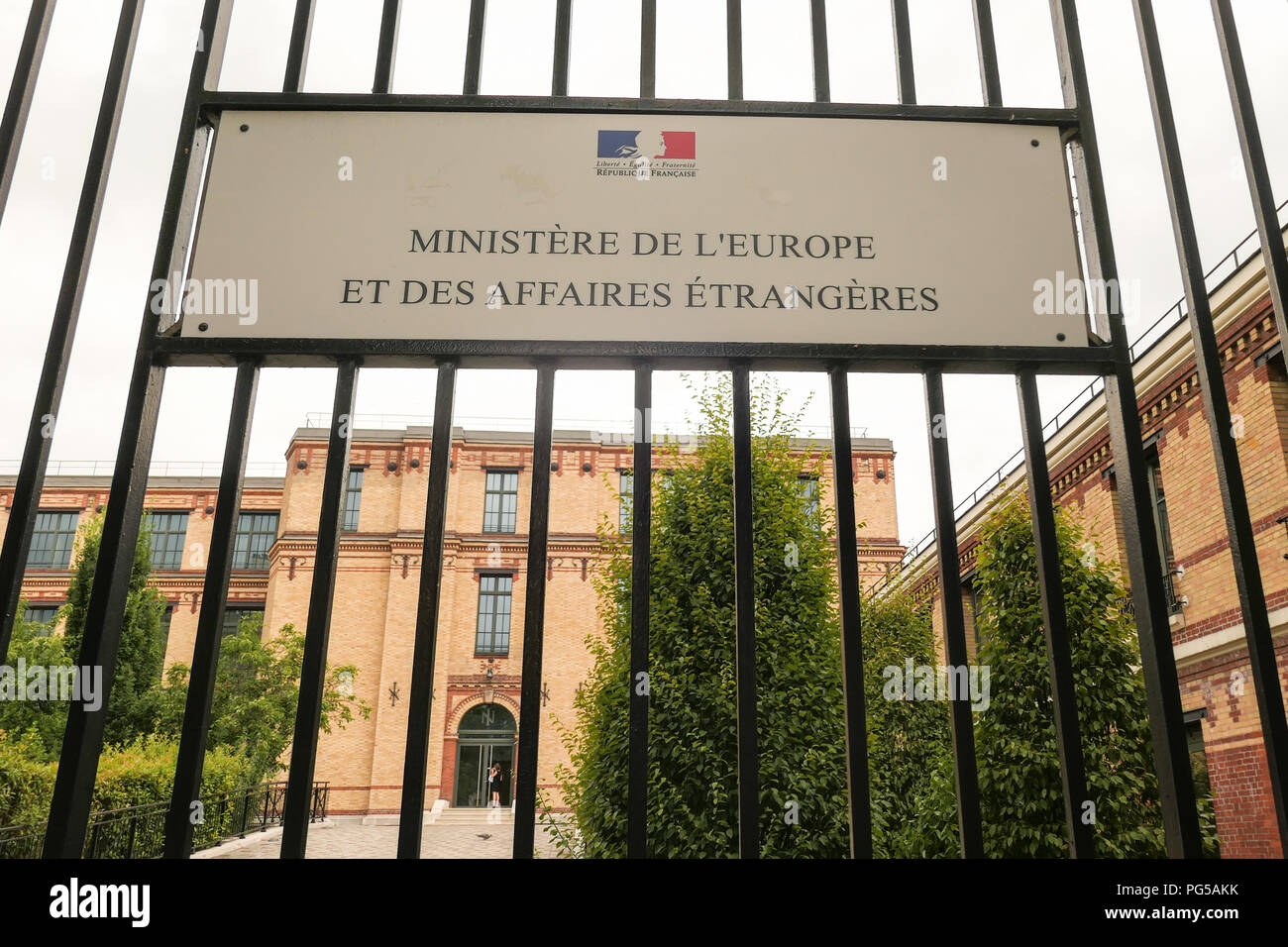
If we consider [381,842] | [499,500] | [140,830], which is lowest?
[381,842]

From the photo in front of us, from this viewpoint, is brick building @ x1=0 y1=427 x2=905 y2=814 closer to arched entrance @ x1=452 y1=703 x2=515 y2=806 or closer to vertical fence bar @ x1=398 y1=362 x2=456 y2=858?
arched entrance @ x1=452 y1=703 x2=515 y2=806

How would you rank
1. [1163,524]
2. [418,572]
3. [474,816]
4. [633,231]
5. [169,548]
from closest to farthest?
[633,231] < [1163,524] < [474,816] < [418,572] < [169,548]

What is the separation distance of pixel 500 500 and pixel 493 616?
374cm

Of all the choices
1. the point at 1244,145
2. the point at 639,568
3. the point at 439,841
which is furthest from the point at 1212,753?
the point at 439,841

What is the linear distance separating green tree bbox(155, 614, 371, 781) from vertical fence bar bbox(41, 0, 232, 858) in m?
20.2

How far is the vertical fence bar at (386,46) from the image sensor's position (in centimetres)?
257

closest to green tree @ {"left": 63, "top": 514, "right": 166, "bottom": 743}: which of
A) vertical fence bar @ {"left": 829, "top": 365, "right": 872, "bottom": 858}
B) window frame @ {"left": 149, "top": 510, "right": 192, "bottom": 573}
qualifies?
window frame @ {"left": 149, "top": 510, "right": 192, "bottom": 573}

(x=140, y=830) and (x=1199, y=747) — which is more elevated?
(x=1199, y=747)

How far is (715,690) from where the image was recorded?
913 cm

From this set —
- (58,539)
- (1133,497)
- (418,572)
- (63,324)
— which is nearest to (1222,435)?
(1133,497)

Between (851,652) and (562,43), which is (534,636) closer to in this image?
(851,652)

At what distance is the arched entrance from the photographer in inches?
1021
